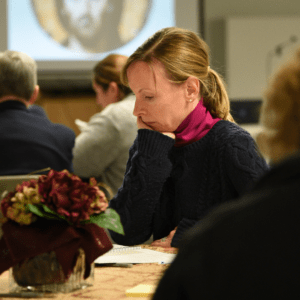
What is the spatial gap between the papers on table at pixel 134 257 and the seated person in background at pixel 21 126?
1081 mm

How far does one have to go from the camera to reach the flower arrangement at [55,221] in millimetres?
841

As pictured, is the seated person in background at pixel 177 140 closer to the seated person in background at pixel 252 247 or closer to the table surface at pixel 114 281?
the table surface at pixel 114 281

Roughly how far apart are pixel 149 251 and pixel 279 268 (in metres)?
0.91

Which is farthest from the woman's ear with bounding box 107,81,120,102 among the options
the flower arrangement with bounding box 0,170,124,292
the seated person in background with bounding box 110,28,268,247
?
the flower arrangement with bounding box 0,170,124,292

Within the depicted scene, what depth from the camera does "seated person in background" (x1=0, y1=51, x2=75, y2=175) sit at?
87.0 inches

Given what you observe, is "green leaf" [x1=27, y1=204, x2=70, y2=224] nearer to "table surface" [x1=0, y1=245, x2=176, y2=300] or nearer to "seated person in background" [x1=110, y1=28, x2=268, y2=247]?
"table surface" [x1=0, y1=245, x2=176, y2=300]

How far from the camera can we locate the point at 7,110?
2.26m

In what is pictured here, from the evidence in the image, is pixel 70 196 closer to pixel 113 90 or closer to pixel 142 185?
pixel 142 185

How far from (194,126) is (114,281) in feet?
1.74

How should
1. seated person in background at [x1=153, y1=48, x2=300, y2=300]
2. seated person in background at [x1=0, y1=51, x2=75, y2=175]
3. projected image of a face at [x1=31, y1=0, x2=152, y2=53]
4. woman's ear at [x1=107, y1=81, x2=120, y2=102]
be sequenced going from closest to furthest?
seated person in background at [x1=153, y1=48, x2=300, y2=300], seated person in background at [x1=0, y1=51, x2=75, y2=175], woman's ear at [x1=107, y1=81, x2=120, y2=102], projected image of a face at [x1=31, y1=0, x2=152, y2=53]

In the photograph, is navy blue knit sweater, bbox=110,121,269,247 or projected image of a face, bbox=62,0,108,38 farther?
projected image of a face, bbox=62,0,108,38

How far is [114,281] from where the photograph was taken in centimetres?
96

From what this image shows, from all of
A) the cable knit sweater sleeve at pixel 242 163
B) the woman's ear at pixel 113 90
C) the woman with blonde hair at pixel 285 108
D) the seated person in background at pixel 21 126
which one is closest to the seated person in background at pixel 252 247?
the woman with blonde hair at pixel 285 108

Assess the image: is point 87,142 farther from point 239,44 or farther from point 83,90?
point 239,44
